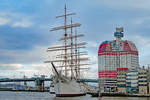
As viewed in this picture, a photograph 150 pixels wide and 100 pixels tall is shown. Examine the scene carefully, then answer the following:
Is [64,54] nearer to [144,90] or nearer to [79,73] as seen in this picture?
[79,73]

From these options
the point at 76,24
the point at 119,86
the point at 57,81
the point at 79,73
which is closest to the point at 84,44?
the point at 76,24

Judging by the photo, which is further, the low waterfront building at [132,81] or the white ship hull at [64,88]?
the low waterfront building at [132,81]

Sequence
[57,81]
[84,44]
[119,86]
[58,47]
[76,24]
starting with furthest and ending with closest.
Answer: [119,86] < [84,44] < [76,24] < [58,47] < [57,81]

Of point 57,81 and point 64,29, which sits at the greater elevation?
point 64,29

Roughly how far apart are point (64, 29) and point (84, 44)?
56.7 feet

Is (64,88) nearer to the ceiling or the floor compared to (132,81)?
nearer to the floor

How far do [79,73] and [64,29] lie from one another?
39.3 m

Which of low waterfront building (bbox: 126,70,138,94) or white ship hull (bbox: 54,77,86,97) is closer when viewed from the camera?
white ship hull (bbox: 54,77,86,97)

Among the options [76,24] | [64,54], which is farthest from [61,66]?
[76,24]

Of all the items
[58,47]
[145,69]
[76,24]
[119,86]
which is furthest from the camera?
[119,86]

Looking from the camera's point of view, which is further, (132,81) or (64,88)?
(132,81)

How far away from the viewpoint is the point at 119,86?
152 m

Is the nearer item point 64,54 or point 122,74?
point 64,54

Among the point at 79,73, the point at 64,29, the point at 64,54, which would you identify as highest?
the point at 64,29
